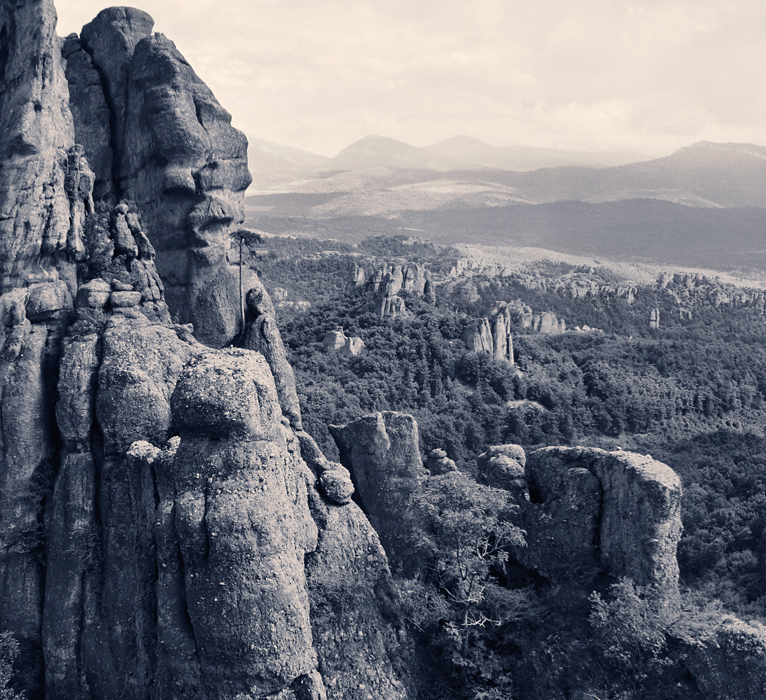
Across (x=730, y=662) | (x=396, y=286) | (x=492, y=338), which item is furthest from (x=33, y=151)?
(x=396, y=286)

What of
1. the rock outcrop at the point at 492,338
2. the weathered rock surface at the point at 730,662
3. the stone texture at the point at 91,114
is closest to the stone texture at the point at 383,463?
the weathered rock surface at the point at 730,662

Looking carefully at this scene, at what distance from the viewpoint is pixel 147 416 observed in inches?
749

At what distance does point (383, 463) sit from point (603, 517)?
804 cm

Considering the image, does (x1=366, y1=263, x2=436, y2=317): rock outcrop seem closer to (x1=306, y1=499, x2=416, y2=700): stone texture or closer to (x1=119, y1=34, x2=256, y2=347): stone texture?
(x1=119, y1=34, x2=256, y2=347): stone texture

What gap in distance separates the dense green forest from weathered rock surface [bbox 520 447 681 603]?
2.39 ft

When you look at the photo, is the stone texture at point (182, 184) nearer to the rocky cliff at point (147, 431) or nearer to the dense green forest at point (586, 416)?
the rocky cliff at point (147, 431)

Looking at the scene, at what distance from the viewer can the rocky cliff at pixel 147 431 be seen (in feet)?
47.4

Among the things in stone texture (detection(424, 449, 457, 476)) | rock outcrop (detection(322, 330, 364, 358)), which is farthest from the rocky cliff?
rock outcrop (detection(322, 330, 364, 358))

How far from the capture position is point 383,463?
23.8 meters

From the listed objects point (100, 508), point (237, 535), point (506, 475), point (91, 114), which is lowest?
point (100, 508)

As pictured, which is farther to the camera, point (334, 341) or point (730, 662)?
point (334, 341)

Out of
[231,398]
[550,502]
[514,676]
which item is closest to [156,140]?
[231,398]

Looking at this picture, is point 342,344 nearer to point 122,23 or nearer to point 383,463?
point 122,23

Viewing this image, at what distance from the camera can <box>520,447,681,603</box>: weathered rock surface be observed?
55.3ft
